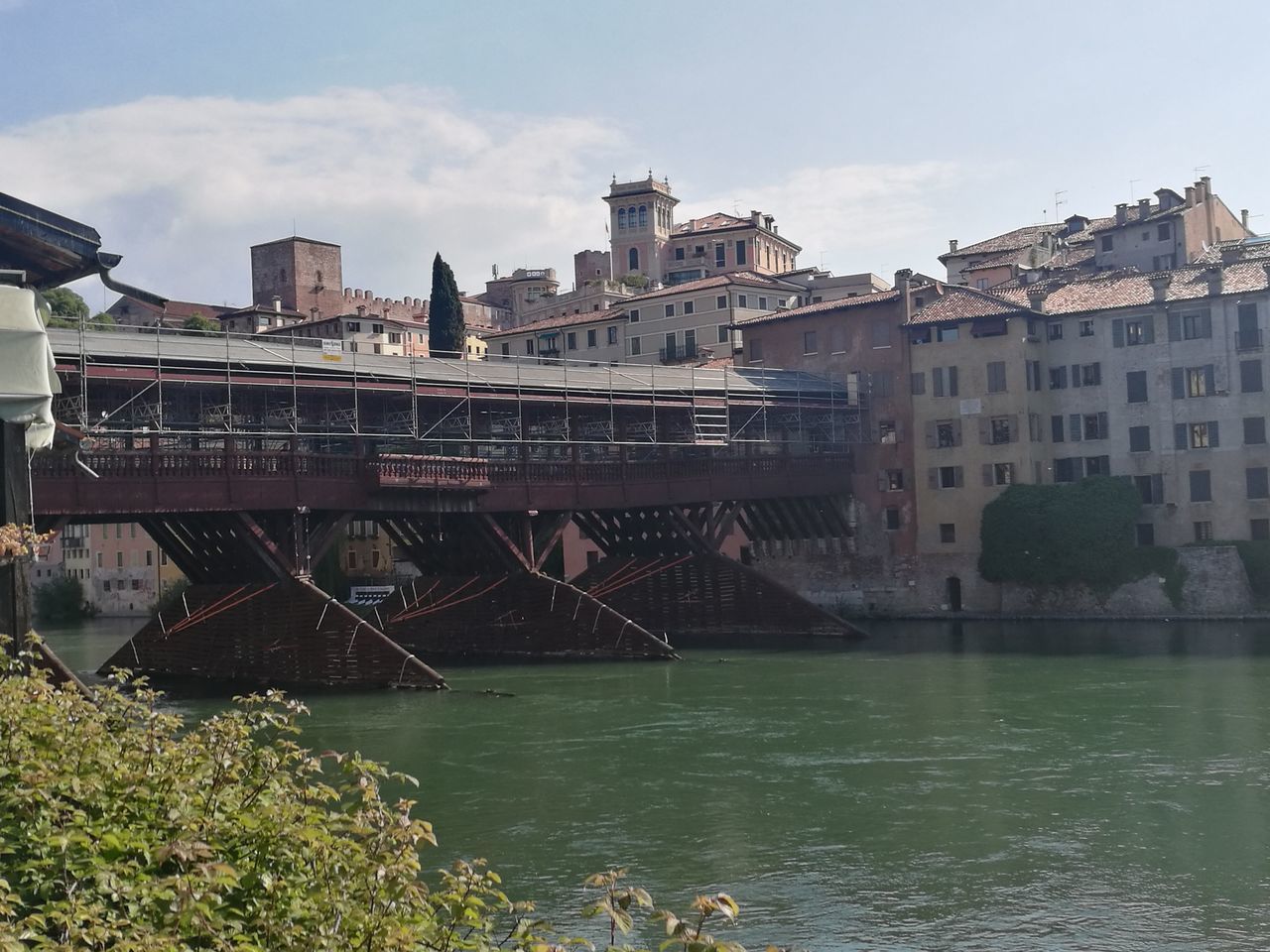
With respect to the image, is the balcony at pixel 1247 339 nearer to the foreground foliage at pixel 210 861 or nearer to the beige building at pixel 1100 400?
the beige building at pixel 1100 400

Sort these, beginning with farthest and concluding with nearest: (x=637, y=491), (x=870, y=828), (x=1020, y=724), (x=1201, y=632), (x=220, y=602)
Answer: (x=637, y=491), (x=1201, y=632), (x=220, y=602), (x=1020, y=724), (x=870, y=828)

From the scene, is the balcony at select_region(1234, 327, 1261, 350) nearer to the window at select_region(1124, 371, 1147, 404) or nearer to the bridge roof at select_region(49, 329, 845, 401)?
the window at select_region(1124, 371, 1147, 404)

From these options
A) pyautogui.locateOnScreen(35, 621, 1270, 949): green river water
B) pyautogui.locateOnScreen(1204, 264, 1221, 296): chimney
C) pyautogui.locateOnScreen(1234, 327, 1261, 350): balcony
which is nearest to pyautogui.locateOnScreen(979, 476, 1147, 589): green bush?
pyautogui.locateOnScreen(1234, 327, 1261, 350): balcony

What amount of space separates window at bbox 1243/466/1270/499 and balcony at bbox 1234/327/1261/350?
13.4 feet

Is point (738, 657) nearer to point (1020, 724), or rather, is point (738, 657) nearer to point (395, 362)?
point (395, 362)

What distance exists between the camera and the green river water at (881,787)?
53.4 feet

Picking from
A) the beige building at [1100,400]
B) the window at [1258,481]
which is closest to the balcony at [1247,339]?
the beige building at [1100,400]

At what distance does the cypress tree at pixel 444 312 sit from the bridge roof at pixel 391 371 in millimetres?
23172

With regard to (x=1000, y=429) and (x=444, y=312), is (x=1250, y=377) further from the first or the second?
(x=444, y=312)

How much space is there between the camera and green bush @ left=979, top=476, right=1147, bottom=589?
51.9 metres

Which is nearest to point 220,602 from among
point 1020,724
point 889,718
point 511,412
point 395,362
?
point 395,362

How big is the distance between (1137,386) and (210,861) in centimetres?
5023

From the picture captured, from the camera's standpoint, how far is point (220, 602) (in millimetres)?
39844

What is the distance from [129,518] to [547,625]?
13442 mm
